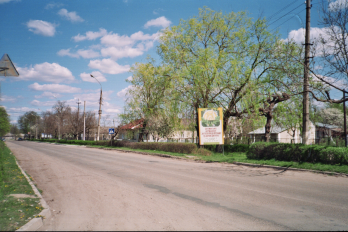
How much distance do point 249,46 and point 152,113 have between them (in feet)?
54.8

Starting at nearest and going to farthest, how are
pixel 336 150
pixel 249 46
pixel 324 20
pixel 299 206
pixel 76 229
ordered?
pixel 76 229 → pixel 299 206 → pixel 324 20 → pixel 336 150 → pixel 249 46

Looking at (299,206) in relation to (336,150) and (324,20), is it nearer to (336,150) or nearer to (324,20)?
(336,150)

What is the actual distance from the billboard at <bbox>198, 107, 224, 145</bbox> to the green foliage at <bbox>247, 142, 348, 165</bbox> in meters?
3.70

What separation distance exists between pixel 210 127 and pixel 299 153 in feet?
25.9

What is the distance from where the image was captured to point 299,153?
13445mm

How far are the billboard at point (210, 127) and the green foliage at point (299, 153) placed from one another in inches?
145

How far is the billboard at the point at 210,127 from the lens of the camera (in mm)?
20094

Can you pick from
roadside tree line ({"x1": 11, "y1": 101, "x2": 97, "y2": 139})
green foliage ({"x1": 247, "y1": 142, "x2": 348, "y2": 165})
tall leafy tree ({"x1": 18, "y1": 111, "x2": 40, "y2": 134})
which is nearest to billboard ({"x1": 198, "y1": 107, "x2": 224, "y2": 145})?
green foliage ({"x1": 247, "y1": 142, "x2": 348, "y2": 165})

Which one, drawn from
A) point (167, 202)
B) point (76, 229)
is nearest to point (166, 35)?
point (167, 202)

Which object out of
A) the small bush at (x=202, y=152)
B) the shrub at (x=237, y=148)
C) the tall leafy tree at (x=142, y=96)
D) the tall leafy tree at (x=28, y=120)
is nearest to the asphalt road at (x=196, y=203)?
the small bush at (x=202, y=152)

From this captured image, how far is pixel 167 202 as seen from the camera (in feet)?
21.0

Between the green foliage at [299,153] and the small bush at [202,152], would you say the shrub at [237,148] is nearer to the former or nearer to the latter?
the small bush at [202,152]

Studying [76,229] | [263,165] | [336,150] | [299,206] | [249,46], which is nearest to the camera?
[76,229]

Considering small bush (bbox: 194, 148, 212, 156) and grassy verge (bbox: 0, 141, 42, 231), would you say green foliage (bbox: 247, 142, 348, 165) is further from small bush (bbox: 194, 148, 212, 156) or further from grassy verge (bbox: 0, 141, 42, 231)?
grassy verge (bbox: 0, 141, 42, 231)
